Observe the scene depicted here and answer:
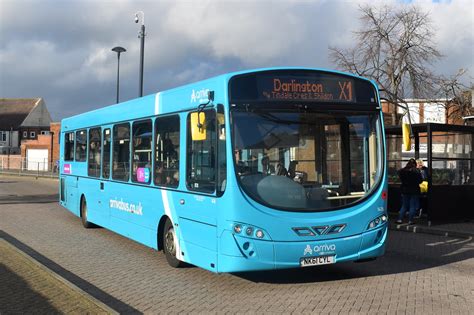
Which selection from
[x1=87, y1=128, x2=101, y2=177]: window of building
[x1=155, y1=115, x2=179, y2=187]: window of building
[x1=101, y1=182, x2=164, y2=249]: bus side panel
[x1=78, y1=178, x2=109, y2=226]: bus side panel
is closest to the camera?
[x1=155, y1=115, x2=179, y2=187]: window of building

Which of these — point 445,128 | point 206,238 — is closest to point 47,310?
point 206,238

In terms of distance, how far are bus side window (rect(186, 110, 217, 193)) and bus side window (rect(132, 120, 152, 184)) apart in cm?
151

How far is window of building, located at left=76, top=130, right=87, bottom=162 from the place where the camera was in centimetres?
1155

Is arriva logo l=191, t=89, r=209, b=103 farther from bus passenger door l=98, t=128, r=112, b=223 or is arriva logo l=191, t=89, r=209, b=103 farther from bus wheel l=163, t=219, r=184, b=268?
bus passenger door l=98, t=128, r=112, b=223

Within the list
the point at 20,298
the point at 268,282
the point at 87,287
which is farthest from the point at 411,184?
the point at 20,298

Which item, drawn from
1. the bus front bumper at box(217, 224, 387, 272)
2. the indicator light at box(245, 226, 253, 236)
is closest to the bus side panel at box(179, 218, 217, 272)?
the bus front bumper at box(217, 224, 387, 272)

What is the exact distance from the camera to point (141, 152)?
8305mm

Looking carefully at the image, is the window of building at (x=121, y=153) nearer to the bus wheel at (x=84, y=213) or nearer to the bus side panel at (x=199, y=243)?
the bus wheel at (x=84, y=213)

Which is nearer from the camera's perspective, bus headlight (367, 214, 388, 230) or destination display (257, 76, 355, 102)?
destination display (257, 76, 355, 102)

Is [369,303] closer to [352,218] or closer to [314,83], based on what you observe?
[352,218]

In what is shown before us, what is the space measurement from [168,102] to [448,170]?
30.1 feet

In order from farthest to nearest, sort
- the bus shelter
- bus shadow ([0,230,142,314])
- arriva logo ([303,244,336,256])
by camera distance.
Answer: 1. the bus shelter
2. arriva logo ([303,244,336,256])
3. bus shadow ([0,230,142,314])

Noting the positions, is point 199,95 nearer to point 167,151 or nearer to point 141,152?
point 167,151

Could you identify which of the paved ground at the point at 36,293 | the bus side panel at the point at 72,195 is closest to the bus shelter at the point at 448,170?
the bus side panel at the point at 72,195
